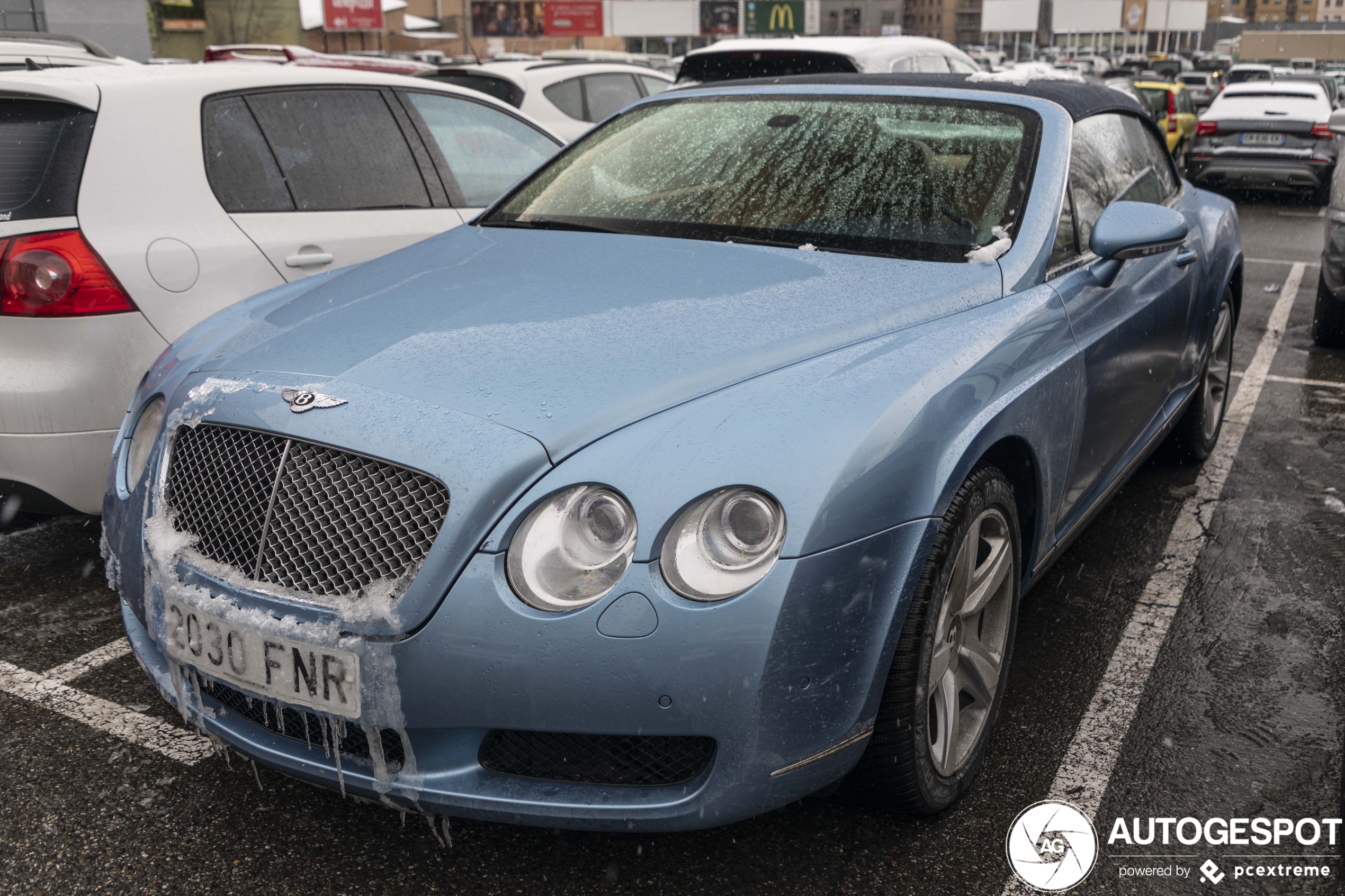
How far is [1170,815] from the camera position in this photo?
2459 mm

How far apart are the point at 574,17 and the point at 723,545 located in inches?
3279

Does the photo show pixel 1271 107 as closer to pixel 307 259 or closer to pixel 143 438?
pixel 307 259

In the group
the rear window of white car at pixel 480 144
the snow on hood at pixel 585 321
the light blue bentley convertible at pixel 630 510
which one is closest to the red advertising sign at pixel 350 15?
the rear window of white car at pixel 480 144

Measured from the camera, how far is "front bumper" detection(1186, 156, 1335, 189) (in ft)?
46.1

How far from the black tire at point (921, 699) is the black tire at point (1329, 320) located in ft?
17.2

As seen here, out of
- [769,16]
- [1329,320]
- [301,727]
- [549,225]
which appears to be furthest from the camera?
[769,16]

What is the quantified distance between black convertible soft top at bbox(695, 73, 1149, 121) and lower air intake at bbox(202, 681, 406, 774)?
7.85 ft

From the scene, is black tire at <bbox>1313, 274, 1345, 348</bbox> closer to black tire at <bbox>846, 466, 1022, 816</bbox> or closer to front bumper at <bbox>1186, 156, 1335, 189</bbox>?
black tire at <bbox>846, 466, 1022, 816</bbox>

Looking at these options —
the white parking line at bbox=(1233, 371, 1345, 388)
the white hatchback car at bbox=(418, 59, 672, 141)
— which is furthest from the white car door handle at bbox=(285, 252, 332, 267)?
the white hatchback car at bbox=(418, 59, 672, 141)

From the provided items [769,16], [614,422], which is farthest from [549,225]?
[769,16]

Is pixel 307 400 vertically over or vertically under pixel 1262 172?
over

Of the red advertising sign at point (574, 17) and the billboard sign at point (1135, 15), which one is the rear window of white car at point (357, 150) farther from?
the billboard sign at point (1135, 15)

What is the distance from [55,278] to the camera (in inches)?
127

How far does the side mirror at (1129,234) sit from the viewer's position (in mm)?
2951
